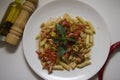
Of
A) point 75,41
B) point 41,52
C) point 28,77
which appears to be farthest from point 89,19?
point 28,77

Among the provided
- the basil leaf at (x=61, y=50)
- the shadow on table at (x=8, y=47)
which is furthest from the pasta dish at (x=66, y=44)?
the shadow on table at (x=8, y=47)

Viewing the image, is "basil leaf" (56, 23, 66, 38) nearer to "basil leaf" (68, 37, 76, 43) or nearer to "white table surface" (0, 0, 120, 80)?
"basil leaf" (68, 37, 76, 43)

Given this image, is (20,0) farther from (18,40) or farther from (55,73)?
(55,73)

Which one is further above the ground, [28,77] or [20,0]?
[20,0]

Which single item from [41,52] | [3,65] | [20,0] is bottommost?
[3,65]

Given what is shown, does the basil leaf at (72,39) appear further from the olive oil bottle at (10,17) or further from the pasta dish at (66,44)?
the olive oil bottle at (10,17)

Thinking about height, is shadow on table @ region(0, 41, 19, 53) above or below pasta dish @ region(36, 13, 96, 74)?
below

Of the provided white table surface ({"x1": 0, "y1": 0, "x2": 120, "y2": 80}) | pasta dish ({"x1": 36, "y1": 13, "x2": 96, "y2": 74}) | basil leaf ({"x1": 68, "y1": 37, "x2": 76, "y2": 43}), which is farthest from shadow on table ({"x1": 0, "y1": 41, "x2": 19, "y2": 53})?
basil leaf ({"x1": 68, "y1": 37, "x2": 76, "y2": 43})
